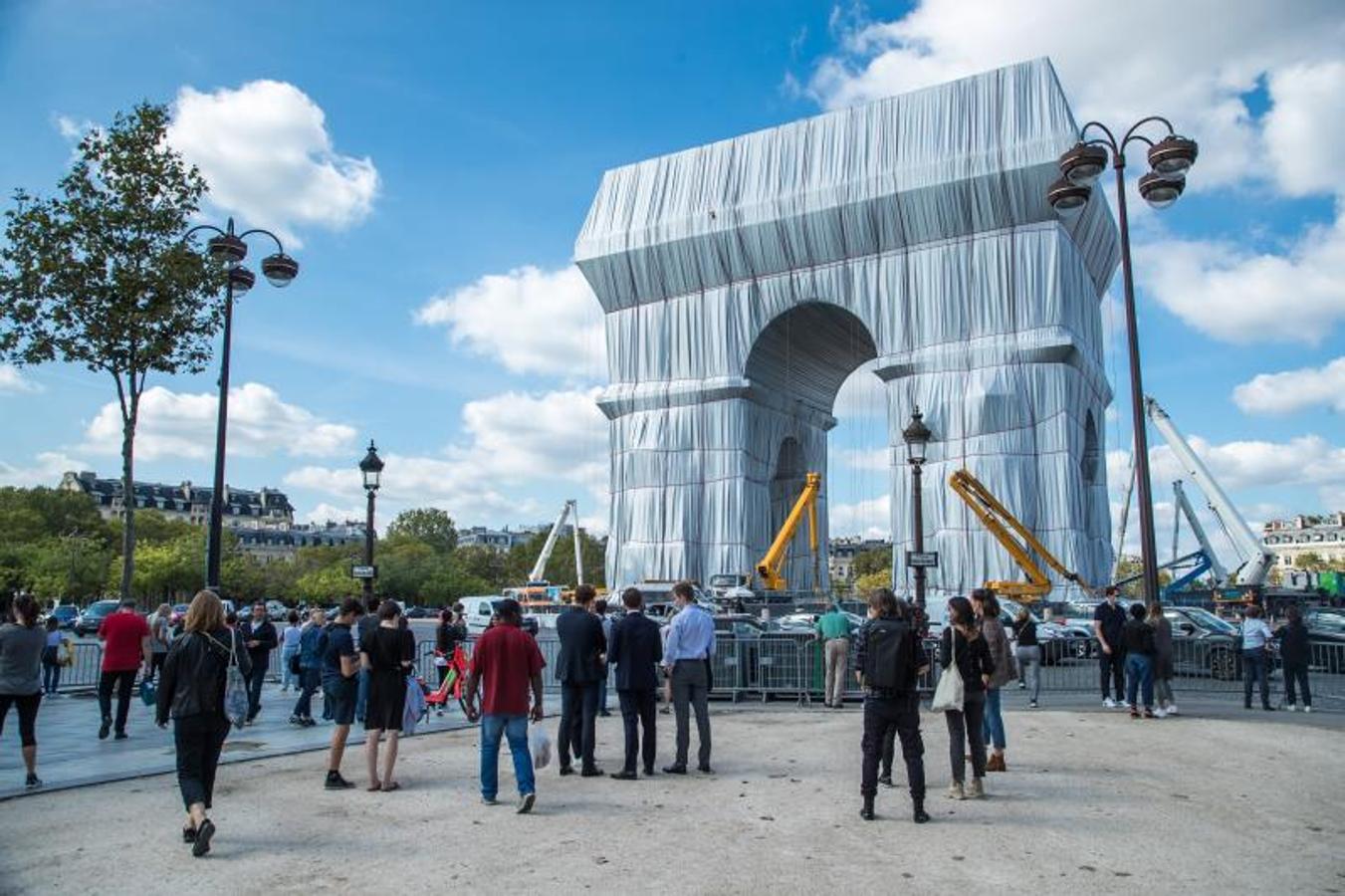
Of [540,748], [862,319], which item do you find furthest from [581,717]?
[862,319]

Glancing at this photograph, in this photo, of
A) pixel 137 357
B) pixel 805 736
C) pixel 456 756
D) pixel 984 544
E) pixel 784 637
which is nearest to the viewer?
pixel 456 756

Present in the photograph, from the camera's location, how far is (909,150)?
43.3 m

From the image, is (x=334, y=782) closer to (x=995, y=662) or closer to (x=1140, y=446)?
(x=995, y=662)

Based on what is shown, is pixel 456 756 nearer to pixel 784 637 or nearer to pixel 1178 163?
pixel 784 637

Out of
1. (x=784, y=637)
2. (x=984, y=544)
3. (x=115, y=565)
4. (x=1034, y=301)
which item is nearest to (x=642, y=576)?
(x=984, y=544)

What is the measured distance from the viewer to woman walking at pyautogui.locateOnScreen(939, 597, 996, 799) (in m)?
8.60

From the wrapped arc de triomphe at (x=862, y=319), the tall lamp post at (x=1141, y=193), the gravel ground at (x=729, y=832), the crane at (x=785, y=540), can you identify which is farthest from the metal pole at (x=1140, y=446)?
the crane at (x=785, y=540)

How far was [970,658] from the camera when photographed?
344 inches

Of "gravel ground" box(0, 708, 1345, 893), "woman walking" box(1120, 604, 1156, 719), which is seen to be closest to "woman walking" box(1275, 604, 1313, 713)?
"woman walking" box(1120, 604, 1156, 719)

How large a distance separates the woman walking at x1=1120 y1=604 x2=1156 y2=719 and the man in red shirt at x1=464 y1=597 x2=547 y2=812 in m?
8.59

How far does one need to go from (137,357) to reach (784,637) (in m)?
12.9

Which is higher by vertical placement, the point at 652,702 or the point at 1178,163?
the point at 1178,163

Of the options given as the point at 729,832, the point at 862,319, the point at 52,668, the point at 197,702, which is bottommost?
the point at 729,832

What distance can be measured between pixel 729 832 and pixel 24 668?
261 inches
